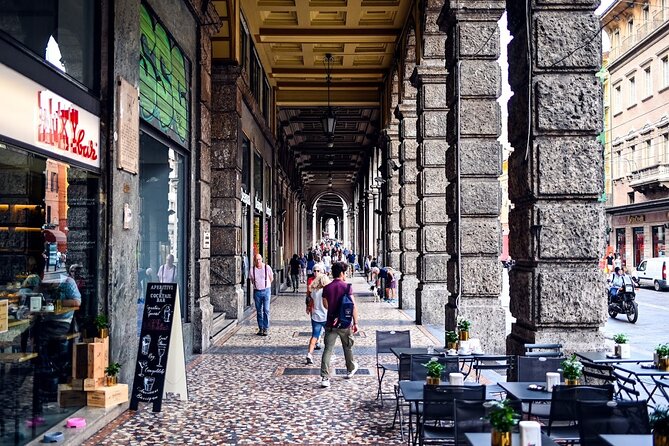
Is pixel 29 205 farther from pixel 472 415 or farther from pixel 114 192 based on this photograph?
pixel 472 415

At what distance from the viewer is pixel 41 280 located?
530 centimetres

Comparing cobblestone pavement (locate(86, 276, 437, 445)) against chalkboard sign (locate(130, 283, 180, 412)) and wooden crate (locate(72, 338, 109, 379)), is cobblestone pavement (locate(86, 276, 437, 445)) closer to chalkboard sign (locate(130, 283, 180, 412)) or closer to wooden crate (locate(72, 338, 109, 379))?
Answer: chalkboard sign (locate(130, 283, 180, 412))

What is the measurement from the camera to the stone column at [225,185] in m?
12.5

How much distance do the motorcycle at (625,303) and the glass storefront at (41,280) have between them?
13.1 m

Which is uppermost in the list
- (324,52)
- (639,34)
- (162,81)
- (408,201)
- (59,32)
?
(639,34)

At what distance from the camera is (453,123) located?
958 cm

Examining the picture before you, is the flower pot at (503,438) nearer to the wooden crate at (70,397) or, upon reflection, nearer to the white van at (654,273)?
the wooden crate at (70,397)

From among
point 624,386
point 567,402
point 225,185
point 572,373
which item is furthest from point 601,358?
point 225,185

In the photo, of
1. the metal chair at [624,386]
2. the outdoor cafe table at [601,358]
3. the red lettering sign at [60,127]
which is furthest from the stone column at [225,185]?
the metal chair at [624,386]

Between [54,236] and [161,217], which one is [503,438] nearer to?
[54,236]

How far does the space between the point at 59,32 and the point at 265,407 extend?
3.94 metres

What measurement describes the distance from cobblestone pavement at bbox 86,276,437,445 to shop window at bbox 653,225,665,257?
1019 inches

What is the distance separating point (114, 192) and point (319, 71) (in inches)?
623

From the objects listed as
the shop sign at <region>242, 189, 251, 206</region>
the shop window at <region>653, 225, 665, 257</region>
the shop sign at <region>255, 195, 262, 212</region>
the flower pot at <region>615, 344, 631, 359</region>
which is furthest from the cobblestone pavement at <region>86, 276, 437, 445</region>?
the shop window at <region>653, 225, 665, 257</region>
